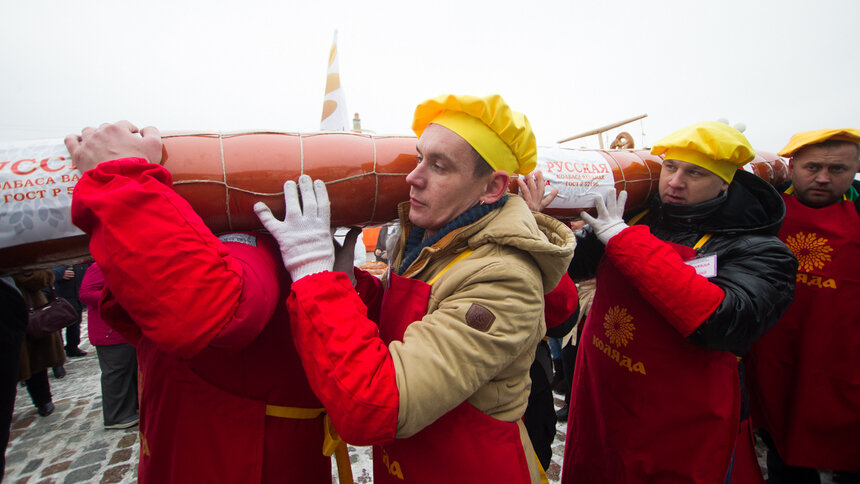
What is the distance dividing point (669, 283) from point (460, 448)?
1229 millimetres

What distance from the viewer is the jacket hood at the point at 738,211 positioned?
2041 mm

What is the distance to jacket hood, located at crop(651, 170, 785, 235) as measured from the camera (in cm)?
204

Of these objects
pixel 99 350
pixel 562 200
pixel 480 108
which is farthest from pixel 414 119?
pixel 99 350

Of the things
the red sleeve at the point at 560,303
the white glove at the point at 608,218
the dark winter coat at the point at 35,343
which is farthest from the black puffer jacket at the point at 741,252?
the dark winter coat at the point at 35,343

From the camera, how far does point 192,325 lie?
3.19 ft

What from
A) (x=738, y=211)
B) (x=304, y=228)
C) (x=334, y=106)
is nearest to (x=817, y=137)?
(x=738, y=211)

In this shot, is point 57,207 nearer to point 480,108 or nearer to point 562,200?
point 480,108

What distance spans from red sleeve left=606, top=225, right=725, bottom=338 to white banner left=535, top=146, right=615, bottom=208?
351 mm

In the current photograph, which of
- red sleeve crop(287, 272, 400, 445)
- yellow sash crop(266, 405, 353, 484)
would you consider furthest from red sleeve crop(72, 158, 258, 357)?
yellow sash crop(266, 405, 353, 484)

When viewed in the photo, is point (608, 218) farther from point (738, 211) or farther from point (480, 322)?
point (480, 322)

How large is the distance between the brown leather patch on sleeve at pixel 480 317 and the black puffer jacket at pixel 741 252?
124 cm

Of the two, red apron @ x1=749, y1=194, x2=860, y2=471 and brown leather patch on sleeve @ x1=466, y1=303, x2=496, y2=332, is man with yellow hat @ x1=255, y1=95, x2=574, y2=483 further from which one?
red apron @ x1=749, y1=194, x2=860, y2=471

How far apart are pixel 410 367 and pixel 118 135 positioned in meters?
1.17

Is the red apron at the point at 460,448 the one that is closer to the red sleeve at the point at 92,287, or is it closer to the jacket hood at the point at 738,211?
the jacket hood at the point at 738,211
